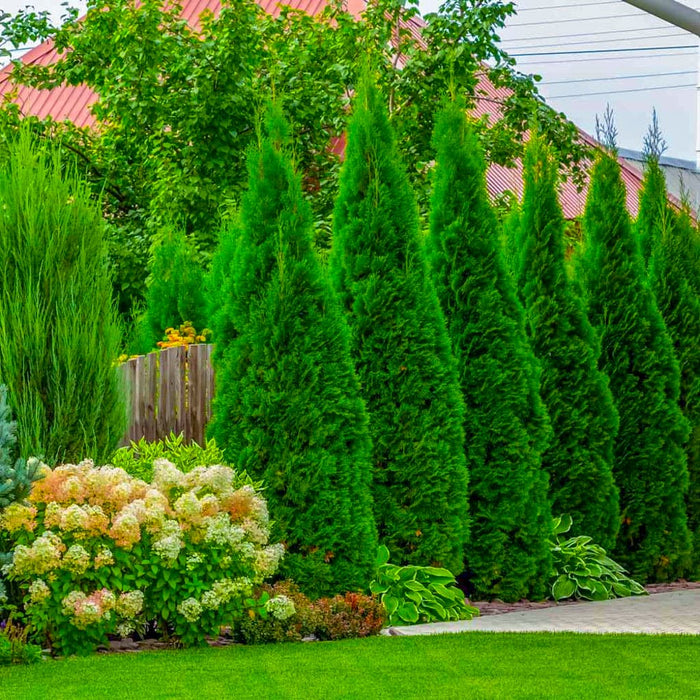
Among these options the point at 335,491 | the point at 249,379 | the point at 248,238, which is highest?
the point at 248,238

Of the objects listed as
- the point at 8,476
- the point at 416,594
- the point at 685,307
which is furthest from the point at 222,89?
the point at 8,476

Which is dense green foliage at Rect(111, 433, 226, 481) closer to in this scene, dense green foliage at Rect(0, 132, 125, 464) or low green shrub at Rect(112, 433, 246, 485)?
low green shrub at Rect(112, 433, 246, 485)

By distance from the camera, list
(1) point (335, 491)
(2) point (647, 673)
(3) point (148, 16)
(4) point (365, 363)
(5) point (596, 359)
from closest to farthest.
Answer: (2) point (647, 673) → (1) point (335, 491) → (4) point (365, 363) → (5) point (596, 359) → (3) point (148, 16)

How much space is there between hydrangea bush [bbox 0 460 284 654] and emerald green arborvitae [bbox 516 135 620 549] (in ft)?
12.3

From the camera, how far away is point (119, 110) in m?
16.5

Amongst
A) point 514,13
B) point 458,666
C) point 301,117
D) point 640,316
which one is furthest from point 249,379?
point 514,13

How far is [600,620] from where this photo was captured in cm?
820

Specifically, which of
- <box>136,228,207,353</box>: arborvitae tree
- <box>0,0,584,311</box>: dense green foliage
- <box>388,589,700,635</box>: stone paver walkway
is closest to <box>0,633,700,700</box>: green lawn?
<box>388,589,700,635</box>: stone paver walkway

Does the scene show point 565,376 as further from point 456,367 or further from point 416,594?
point 416,594

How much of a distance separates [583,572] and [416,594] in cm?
215

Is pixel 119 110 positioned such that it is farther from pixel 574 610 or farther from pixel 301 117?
pixel 574 610

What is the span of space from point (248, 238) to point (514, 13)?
9860 mm

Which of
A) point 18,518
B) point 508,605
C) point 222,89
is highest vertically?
point 222,89

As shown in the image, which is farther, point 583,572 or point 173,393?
point 583,572
